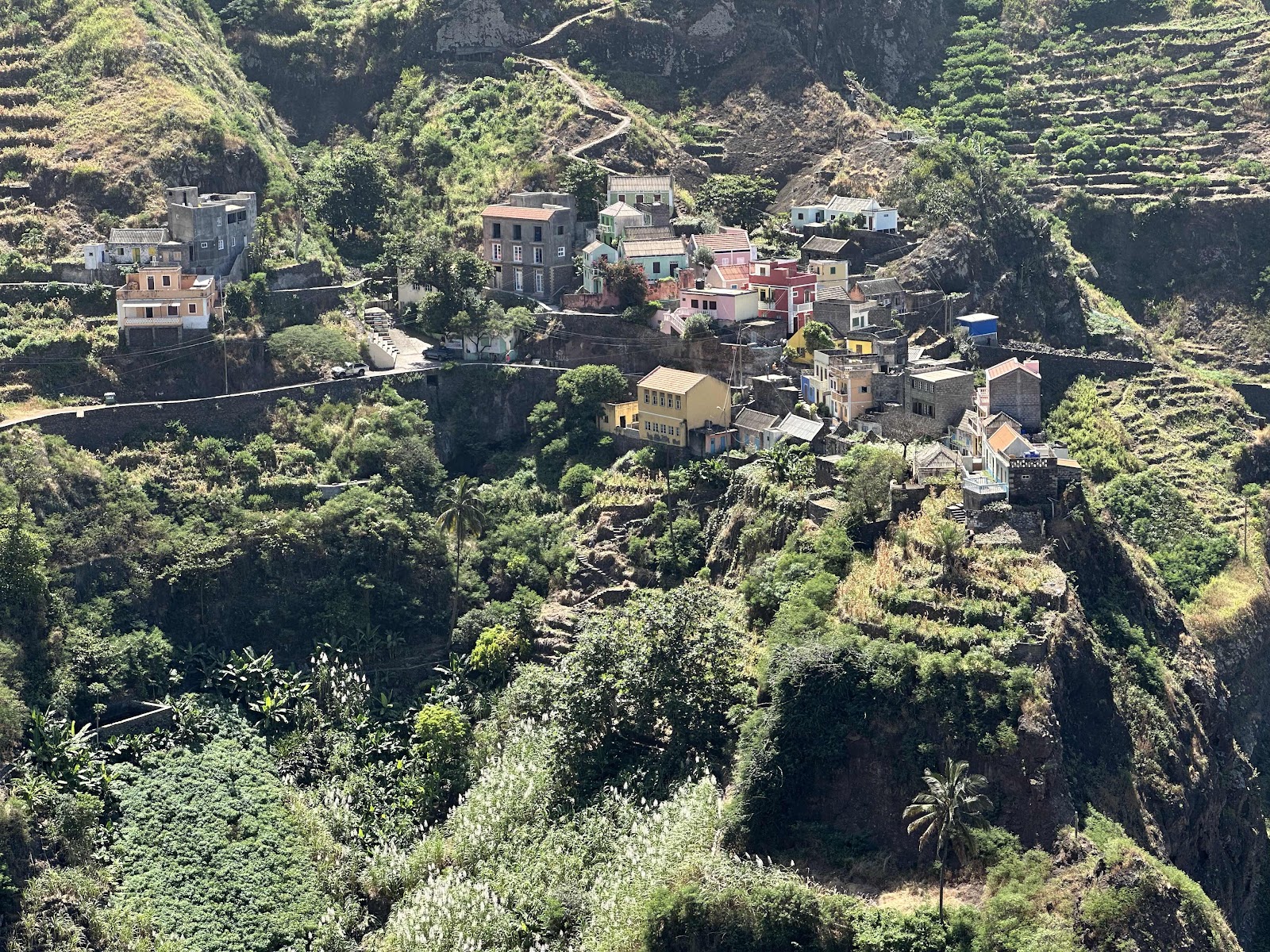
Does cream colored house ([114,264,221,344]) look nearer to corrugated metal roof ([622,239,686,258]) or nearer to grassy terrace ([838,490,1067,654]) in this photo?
corrugated metal roof ([622,239,686,258])

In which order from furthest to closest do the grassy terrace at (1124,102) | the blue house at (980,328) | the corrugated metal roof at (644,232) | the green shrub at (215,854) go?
the grassy terrace at (1124,102) → the corrugated metal roof at (644,232) → the blue house at (980,328) → the green shrub at (215,854)

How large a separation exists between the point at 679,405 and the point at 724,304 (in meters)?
5.97

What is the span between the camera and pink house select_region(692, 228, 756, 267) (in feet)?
267

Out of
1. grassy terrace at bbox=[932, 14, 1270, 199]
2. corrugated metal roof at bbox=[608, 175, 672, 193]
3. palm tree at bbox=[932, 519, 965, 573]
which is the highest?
grassy terrace at bbox=[932, 14, 1270, 199]

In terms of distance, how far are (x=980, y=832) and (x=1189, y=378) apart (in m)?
34.4

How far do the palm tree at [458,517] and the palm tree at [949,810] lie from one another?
19897 mm

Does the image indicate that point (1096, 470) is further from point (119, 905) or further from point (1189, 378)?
point (119, 905)

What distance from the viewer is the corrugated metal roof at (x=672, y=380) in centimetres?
7438

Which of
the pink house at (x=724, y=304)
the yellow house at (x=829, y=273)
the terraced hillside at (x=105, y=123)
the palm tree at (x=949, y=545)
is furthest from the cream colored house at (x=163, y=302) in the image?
the palm tree at (x=949, y=545)

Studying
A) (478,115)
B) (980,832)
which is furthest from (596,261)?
(980,832)

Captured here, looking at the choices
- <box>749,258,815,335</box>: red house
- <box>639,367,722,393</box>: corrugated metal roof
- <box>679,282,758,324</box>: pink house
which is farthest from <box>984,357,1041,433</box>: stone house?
<box>679,282,758,324</box>: pink house

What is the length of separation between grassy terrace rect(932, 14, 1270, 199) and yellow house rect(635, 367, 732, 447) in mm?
29059

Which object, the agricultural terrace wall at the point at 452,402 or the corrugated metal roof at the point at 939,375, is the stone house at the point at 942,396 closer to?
the corrugated metal roof at the point at 939,375

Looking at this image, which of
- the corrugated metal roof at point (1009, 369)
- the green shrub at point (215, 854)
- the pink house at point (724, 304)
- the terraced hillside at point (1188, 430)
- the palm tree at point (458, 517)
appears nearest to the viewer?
the green shrub at point (215, 854)
